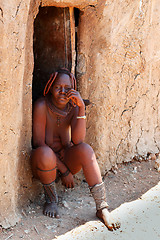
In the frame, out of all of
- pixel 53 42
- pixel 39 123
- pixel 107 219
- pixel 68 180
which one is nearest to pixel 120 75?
pixel 53 42

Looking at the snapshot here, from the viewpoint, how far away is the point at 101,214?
284 cm

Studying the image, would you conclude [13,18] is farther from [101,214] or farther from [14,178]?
[101,214]

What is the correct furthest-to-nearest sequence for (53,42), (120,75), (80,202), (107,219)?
(120,75) < (53,42) < (80,202) < (107,219)

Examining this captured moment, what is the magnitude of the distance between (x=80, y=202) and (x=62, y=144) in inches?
22.9

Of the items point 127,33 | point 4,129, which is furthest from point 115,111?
point 4,129

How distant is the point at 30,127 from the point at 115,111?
1.20m

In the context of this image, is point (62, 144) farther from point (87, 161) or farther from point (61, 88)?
point (61, 88)

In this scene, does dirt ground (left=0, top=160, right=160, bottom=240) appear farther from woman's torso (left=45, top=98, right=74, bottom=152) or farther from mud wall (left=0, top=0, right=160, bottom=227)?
woman's torso (left=45, top=98, right=74, bottom=152)

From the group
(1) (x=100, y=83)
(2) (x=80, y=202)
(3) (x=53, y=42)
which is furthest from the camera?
(1) (x=100, y=83)

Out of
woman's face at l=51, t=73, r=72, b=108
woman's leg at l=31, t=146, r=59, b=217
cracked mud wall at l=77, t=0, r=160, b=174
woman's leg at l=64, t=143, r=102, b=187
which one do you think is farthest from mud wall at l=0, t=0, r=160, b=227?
woman's leg at l=64, t=143, r=102, b=187

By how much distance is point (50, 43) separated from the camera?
3498 millimetres

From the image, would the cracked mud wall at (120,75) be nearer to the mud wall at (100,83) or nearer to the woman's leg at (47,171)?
the mud wall at (100,83)

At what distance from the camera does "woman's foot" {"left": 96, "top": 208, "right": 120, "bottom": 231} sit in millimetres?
2742

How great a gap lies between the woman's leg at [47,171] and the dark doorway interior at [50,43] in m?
0.99
